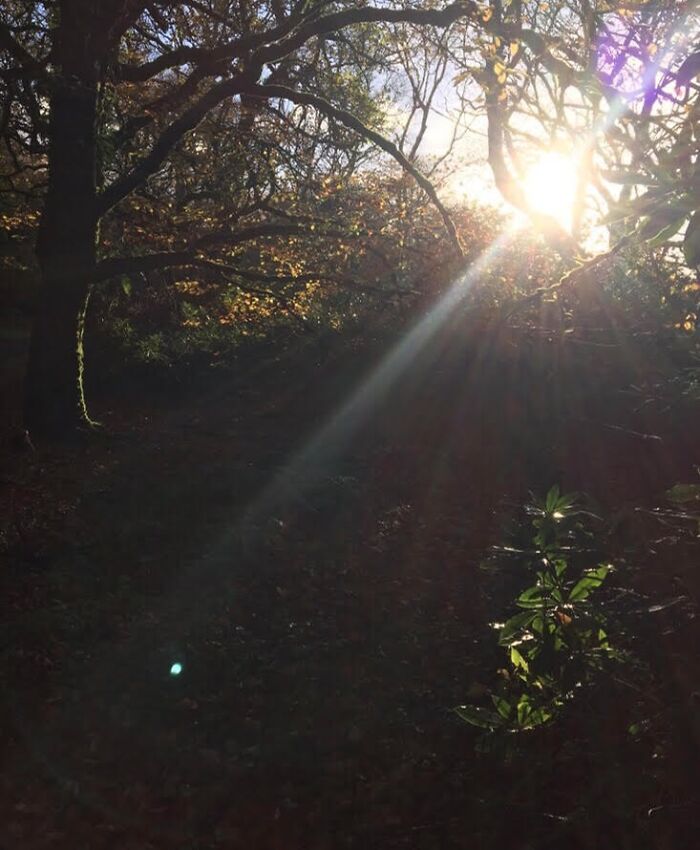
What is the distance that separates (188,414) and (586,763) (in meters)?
9.82

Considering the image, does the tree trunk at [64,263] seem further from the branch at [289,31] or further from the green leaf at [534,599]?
the green leaf at [534,599]

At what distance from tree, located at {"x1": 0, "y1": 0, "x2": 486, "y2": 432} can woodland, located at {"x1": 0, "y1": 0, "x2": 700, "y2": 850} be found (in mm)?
60

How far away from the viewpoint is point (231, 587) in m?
6.44

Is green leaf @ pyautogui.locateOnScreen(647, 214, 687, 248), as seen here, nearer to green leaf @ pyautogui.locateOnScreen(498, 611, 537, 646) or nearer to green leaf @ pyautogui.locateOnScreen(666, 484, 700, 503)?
green leaf @ pyautogui.locateOnScreen(666, 484, 700, 503)

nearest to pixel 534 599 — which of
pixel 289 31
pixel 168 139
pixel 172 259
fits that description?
pixel 172 259

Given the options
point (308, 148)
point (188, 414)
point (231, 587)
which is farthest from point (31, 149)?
point (231, 587)

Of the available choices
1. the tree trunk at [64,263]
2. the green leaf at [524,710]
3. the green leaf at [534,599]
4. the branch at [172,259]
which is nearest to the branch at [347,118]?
the branch at [172,259]

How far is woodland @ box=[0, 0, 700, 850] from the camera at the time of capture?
10.3 ft

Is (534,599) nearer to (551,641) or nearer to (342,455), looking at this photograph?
(551,641)

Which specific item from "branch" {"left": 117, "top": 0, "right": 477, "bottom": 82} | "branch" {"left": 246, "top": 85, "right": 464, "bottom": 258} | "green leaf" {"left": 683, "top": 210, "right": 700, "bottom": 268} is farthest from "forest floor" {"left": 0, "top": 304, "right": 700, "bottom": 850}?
"branch" {"left": 117, "top": 0, "right": 477, "bottom": 82}

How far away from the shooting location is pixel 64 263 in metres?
9.00

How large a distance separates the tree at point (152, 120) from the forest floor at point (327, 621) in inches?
87.0

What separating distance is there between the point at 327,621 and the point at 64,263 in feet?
18.3

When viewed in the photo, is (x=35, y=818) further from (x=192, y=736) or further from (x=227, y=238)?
(x=227, y=238)
